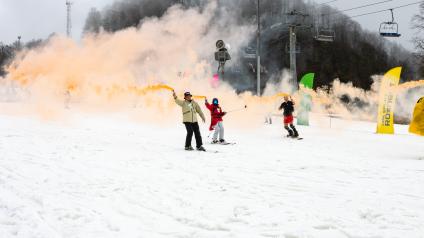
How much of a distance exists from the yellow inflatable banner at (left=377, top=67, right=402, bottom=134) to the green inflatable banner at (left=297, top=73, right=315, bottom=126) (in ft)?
13.7

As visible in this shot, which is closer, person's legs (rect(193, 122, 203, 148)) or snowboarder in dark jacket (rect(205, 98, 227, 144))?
person's legs (rect(193, 122, 203, 148))

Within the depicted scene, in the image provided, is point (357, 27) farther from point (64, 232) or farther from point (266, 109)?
point (64, 232)

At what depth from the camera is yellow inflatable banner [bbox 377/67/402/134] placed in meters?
21.2

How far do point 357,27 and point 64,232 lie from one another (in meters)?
91.1

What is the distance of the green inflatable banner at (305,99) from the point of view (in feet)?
83.0

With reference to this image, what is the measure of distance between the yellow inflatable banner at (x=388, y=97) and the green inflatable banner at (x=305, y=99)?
4.19m

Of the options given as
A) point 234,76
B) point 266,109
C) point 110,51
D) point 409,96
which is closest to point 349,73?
point 234,76

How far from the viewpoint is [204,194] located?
6.91 metres

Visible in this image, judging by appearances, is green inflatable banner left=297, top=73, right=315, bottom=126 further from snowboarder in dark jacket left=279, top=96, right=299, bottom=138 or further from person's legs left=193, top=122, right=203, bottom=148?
person's legs left=193, top=122, right=203, bottom=148

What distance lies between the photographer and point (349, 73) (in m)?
77.6

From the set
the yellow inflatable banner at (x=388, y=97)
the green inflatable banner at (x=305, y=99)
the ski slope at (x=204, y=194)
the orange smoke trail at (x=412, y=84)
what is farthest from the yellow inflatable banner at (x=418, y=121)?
the green inflatable banner at (x=305, y=99)

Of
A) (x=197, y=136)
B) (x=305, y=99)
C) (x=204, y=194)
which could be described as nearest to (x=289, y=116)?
(x=197, y=136)

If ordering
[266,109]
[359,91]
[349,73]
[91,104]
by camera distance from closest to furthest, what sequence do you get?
[266,109] < [359,91] < [91,104] < [349,73]

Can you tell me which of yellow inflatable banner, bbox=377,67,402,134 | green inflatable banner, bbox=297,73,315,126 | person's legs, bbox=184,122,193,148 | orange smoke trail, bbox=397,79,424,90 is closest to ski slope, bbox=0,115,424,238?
person's legs, bbox=184,122,193,148
